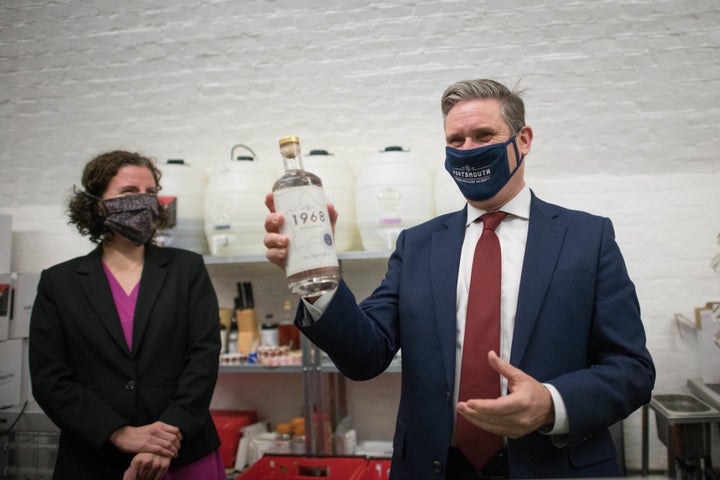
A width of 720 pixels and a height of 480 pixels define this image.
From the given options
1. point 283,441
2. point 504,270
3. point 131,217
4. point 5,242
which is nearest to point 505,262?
point 504,270

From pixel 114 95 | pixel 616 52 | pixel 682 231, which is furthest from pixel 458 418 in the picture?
pixel 114 95

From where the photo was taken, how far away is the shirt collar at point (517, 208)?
4.33ft

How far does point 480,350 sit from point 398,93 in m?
2.01

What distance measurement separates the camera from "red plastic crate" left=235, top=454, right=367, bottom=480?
225cm

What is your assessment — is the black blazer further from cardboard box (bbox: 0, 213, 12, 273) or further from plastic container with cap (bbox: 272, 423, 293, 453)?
cardboard box (bbox: 0, 213, 12, 273)

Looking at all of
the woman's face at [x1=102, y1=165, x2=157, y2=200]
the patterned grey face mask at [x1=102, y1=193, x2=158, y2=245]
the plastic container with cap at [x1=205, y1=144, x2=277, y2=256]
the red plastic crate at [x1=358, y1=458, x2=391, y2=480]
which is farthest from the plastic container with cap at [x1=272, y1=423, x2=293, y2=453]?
the woman's face at [x1=102, y1=165, x2=157, y2=200]

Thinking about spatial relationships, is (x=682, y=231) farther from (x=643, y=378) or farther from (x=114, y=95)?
(x=114, y=95)

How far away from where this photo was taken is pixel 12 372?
2.73 metres

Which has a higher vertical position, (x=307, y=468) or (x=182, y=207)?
(x=182, y=207)

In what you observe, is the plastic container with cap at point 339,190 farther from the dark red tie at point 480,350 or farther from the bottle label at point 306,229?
the bottle label at point 306,229

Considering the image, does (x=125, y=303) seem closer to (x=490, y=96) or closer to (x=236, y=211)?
(x=236, y=211)

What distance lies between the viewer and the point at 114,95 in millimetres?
3127

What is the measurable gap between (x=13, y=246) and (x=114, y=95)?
1175 mm

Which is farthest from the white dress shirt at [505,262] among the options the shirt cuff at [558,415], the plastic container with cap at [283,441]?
the plastic container with cap at [283,441]
